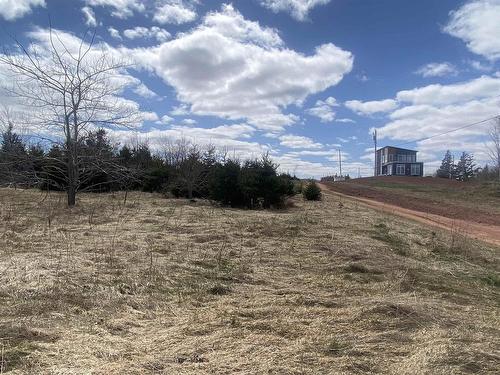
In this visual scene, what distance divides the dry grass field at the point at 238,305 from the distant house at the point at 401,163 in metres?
78.2

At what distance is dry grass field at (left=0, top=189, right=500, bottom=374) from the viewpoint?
3488mm

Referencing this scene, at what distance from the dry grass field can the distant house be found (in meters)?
78.2

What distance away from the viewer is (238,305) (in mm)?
4984

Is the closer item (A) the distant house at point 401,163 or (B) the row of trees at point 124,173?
(B) the row of trees at point 124,173

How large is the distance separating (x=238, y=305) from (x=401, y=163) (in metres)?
85.1

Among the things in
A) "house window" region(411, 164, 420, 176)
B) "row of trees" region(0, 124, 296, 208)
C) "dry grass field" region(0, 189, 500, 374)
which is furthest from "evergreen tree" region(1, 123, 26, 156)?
"house window" region(411, 164, 420, 176)

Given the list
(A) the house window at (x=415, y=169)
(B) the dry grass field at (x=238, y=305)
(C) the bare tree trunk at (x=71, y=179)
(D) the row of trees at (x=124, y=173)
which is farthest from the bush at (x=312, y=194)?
(A) the house window at (x=415, y=169)

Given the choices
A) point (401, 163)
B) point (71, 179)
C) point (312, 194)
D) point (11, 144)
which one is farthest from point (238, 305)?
point (401, 163)

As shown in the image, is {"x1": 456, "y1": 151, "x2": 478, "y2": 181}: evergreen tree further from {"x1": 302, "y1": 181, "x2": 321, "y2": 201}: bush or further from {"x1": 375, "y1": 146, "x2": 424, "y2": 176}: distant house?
{"x1": 302, "y1": 181, "x2": 321, "y2": 201}: bush

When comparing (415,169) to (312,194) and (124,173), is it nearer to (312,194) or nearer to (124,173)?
(312,194)

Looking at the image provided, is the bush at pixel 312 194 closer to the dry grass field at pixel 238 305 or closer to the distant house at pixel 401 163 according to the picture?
the dry grass field at pixel 238 305

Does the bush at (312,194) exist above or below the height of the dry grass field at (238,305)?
above

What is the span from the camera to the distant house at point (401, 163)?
83.9 m

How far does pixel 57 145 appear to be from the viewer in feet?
53.2
